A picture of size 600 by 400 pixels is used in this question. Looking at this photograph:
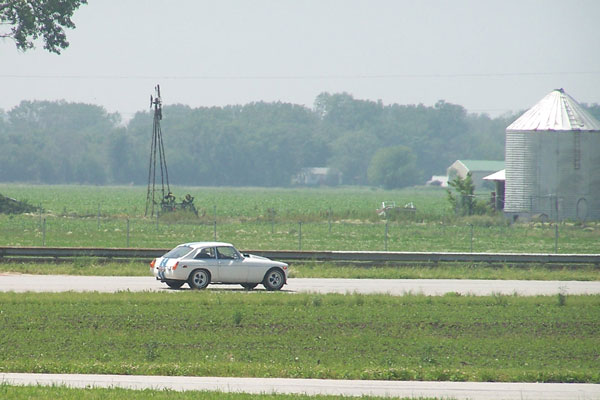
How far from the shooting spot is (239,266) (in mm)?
25172

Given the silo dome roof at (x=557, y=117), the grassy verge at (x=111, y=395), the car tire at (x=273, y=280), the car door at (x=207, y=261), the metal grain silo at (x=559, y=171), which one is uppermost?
the silo dome roof at (x=557, y=117)

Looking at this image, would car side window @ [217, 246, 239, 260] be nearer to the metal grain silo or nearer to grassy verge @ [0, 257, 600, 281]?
grassy verge @ [0, 257, 600, 281]

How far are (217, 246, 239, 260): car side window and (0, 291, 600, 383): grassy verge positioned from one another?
68.5 inches

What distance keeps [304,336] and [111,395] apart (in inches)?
239

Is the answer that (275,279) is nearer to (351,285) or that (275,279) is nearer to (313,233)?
(351,285)

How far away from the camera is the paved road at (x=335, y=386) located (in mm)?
13062

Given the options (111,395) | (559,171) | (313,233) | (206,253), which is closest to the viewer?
(111,395)

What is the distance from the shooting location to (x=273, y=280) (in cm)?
2538

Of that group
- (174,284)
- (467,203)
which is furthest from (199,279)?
(467,203)

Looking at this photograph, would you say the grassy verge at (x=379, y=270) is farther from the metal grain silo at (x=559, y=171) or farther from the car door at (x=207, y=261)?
the metal grain silo at (x=559, y=171)

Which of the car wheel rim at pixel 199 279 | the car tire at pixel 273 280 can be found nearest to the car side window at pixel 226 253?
the car wheel rim at pixel 199 279

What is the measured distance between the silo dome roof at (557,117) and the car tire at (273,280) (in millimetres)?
48194

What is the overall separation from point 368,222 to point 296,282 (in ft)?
123

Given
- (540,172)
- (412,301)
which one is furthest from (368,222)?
(412,301)
